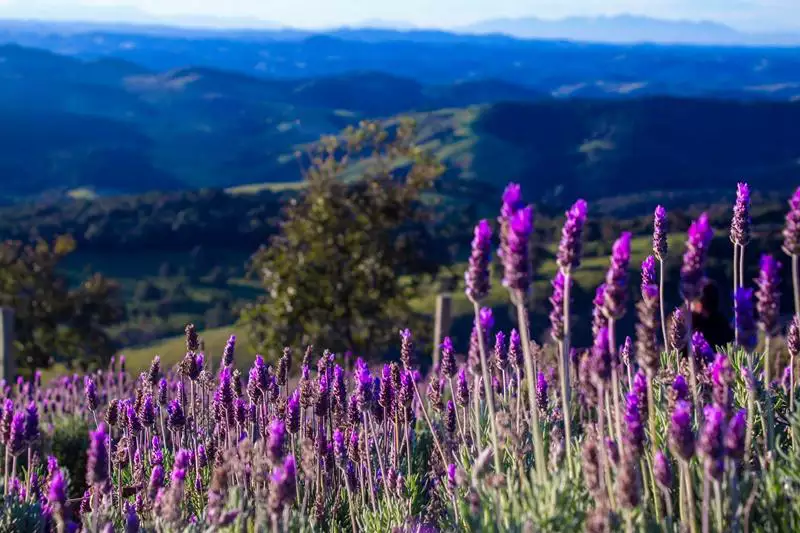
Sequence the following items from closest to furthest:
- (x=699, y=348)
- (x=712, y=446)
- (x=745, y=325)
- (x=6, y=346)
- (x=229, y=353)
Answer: (x=712, y=446) → (x=745, y=325) → (x=699, y=348) → (x=229, y=353) → (x=6, y=346)

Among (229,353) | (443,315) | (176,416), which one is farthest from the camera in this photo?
(443,315)

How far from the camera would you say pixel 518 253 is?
6.43 feet

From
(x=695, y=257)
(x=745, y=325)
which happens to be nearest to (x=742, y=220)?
(x=745, y=325)

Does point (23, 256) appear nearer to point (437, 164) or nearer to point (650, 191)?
point (437, 164)

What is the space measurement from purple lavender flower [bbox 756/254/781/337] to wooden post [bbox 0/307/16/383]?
8190mm

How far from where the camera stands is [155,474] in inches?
110

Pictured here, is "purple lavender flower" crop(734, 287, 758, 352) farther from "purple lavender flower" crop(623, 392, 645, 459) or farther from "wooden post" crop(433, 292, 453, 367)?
"wooden post" crop(433, 292, 453, 367)

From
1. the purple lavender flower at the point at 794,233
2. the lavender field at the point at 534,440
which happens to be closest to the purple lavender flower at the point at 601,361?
the lavender field at the point at 534,440

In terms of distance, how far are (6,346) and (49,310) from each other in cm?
789

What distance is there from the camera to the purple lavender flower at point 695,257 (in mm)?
2027

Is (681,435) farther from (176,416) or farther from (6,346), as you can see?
(6,346)

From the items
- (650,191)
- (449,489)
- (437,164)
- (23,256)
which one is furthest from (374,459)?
(650,191)

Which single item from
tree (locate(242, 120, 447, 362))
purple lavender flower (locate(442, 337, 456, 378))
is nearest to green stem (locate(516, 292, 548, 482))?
purple lavender flower (locate(442, 337, 456, 378))

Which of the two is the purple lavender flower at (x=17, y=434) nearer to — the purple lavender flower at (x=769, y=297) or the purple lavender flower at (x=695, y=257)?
the purple lavender flower at (x=695, y=257)
